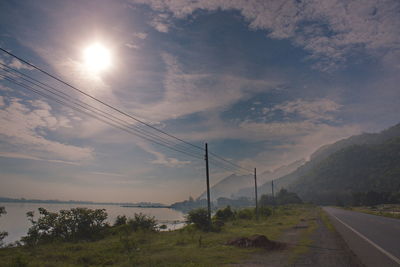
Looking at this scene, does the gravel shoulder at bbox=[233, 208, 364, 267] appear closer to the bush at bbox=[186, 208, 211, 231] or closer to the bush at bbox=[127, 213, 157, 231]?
the bush at bbox=[186, 208, 211, 231]

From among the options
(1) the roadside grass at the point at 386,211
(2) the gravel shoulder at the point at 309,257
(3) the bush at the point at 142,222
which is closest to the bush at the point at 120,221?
(3) the bush at the point at 142,222

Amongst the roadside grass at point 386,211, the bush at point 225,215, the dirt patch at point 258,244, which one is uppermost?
the dirt patch at point 258,244

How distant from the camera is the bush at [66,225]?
25.0 m

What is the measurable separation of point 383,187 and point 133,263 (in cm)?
21112

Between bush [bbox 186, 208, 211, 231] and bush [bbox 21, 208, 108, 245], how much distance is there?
11.2m

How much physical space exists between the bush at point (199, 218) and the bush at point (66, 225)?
11161 millimetres

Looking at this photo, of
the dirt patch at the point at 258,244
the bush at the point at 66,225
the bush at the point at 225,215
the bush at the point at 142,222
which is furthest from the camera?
the bush at the point at 225,215

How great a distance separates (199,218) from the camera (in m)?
32.0

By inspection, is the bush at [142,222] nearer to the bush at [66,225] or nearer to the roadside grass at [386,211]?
the bush at [66,225]

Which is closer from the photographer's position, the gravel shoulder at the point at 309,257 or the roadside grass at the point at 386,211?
the gravel shoulder at the point at 309,257

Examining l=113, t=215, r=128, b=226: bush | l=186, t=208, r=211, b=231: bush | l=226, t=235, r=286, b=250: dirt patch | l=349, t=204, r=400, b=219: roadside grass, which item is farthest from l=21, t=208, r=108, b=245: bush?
l=349, t=204, r=400, b=219: roadside grass

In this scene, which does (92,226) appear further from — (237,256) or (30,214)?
(237,256)

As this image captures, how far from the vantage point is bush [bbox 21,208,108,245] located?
24953 mm

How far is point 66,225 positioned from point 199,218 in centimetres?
1589
